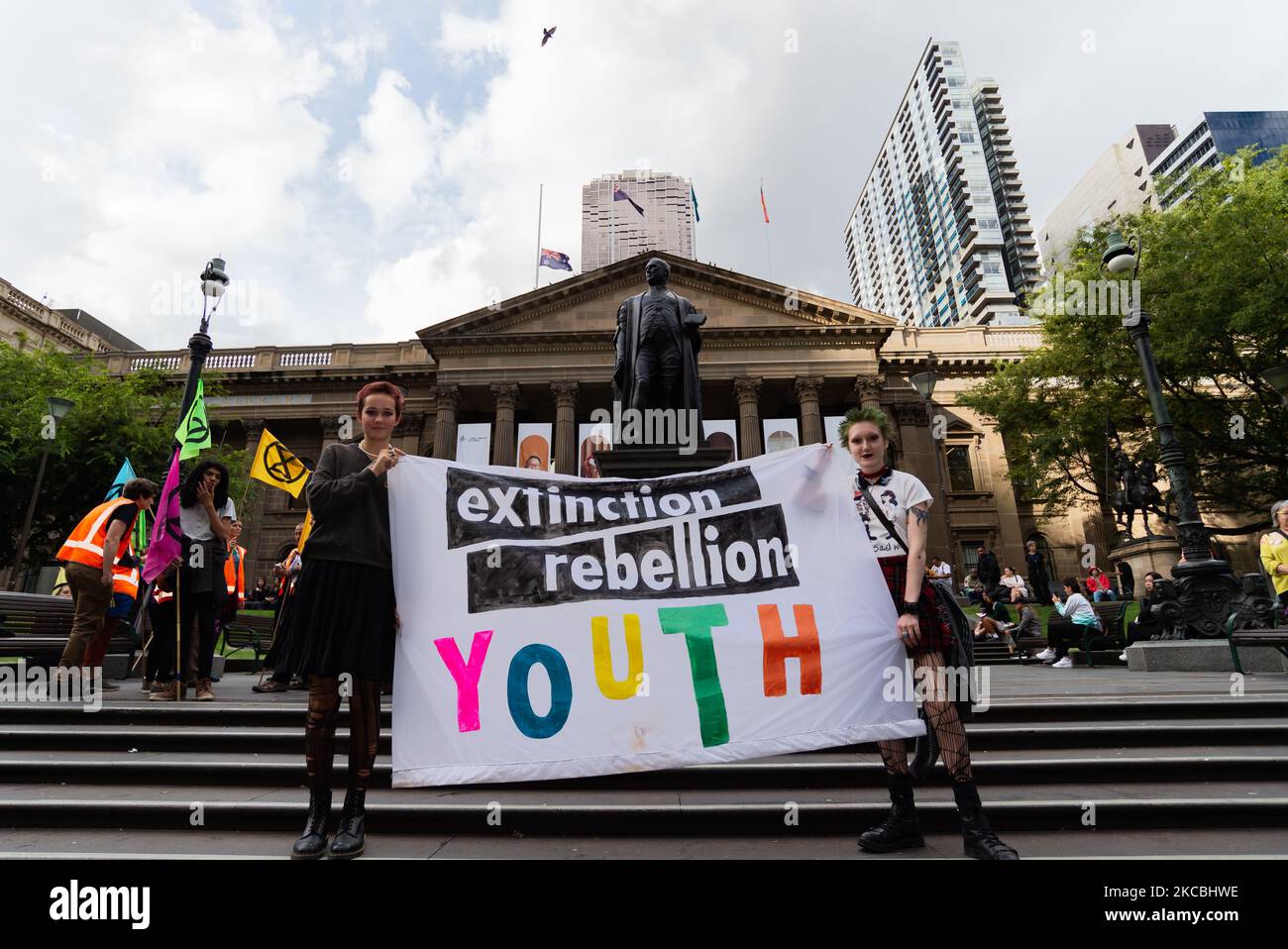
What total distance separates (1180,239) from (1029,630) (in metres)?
17.7

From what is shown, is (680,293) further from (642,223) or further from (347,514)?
(642,223)

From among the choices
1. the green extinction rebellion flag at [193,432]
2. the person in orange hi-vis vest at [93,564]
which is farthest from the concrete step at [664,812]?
the green extinction rebellion flag at [193,432]

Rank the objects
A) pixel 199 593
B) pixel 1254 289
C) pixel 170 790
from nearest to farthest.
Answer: pixel 170 790 → pixel 199 593 → pixel 1254 289

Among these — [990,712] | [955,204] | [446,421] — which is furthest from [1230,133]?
[990,712]

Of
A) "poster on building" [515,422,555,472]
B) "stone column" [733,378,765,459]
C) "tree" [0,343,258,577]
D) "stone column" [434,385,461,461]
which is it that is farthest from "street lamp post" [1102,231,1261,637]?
"stone column" [434,385,461,461]

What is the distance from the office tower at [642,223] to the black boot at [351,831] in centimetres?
7722

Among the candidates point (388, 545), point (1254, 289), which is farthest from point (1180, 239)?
point (388, 545)

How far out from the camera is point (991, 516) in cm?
3578

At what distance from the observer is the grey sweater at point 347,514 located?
10.4ft

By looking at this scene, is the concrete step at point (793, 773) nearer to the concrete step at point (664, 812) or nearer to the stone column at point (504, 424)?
the concrete step at point (664, 812)

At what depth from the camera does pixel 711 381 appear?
34.9 metres

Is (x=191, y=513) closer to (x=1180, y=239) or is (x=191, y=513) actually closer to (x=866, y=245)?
(x=1180, y=239)

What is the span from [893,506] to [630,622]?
1.55 meters

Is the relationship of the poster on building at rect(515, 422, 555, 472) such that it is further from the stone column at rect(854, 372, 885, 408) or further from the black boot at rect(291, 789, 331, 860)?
the black boot at rect(291, 789, 331, 860)
